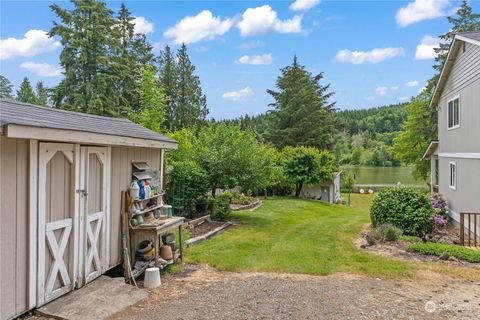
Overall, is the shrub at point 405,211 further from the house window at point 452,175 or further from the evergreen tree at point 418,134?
the evergreen tree at point 418,134

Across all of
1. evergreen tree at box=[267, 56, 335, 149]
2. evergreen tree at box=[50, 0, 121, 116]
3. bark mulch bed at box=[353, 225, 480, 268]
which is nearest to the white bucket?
bark mulch bed at box=[353, 225, 480, 268]

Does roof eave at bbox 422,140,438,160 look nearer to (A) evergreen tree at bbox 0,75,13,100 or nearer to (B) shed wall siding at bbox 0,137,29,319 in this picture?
(B) shed wall siding at bbox 0,137,29,319

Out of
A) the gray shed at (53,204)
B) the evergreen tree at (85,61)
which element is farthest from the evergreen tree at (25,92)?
the gray shed at (53,204)

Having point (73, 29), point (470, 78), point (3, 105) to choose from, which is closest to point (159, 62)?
point (73, 29)

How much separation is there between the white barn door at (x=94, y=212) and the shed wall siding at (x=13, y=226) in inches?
45.3

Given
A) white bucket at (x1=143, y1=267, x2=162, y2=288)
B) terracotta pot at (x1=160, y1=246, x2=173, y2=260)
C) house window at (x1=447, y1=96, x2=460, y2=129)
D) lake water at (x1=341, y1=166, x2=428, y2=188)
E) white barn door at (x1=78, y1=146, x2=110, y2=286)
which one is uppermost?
house window at (x1=447, y1=96, x2=460, y2=129)

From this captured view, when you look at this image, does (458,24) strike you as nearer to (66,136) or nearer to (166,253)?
(166,253)

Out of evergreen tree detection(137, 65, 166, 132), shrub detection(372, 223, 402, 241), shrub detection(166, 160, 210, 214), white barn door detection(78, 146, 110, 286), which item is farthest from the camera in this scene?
evergreen tree detection(137, 65, 166, 132)

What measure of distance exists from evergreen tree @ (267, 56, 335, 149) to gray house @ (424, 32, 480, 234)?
24.0 metres

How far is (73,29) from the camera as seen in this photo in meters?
27.6

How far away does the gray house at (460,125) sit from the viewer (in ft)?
39.3

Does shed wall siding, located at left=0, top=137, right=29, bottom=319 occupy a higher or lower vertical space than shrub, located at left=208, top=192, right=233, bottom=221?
higher

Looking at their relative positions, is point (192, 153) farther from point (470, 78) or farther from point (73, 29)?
point (73, 29)

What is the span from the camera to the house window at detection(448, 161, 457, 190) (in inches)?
559
